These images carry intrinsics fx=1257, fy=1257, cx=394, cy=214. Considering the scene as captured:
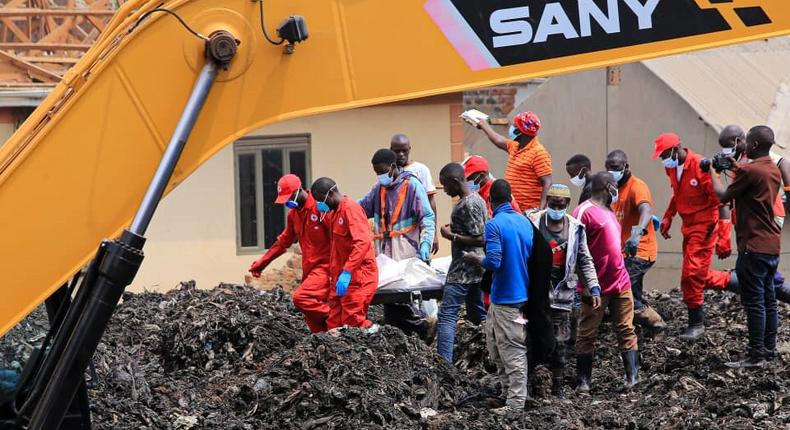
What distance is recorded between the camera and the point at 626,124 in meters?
17.6

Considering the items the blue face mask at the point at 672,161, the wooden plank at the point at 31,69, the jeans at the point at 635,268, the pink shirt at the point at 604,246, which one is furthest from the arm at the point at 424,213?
the wooden plank at the point at 31,69

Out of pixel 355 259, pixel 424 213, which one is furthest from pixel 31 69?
pixel 355 259

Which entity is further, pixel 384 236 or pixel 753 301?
pixel 384 236

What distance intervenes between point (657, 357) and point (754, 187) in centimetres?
200

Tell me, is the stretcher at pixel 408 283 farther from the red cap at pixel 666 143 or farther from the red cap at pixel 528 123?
the red cap at pixel 666 143

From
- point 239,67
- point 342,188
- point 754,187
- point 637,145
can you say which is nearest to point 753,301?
point 754,187

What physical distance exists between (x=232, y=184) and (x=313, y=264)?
6.62 m

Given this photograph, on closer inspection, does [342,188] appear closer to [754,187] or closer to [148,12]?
[754,187]

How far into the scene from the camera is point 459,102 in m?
18.8

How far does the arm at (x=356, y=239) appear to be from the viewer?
36.2 ft

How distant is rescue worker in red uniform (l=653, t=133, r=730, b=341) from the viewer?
11.5m

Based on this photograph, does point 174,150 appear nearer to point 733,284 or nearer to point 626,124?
point 733,284

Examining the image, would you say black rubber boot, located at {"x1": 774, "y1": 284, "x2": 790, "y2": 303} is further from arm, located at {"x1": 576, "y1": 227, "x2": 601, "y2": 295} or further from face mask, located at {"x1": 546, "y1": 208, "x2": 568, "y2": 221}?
face mask, located at {"x1": 546, "y1": 208, "x2": 568, "y2": 221}

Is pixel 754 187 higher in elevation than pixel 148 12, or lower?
lower
